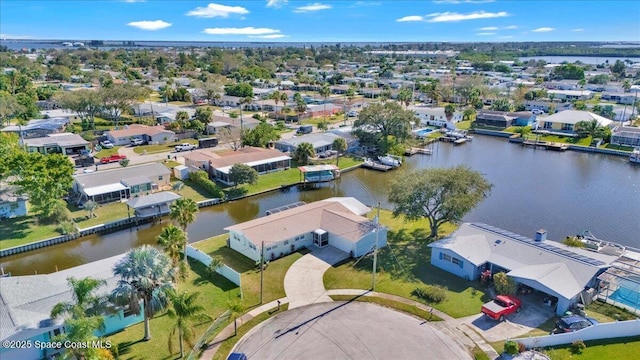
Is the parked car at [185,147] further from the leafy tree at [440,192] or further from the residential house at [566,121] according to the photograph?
the residential house at [566,121]

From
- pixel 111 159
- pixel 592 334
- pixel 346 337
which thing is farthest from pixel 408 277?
pixel 111 159

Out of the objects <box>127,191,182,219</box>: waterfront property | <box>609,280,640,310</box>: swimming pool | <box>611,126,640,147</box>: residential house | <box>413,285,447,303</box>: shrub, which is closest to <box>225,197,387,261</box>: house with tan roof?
<box>413,285,447,303</box>: shrub

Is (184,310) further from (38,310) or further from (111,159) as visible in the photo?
(111,159)

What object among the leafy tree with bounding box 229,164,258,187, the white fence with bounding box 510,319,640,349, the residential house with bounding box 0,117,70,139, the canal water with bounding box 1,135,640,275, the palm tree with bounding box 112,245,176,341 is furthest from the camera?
the residential house with bounding box 0,117,70,139

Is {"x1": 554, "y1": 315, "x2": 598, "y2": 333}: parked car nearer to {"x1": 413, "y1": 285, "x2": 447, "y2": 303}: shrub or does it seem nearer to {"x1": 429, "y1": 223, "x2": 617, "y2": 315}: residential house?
{"x1": 429, "y1": 223, "x2": 617, "y2": 315}: residential house

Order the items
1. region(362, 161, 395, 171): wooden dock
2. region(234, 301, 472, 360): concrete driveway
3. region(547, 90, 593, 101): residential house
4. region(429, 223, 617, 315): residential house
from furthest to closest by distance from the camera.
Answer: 1. region(547, 90, 593, 101): residential house
2. region(362, 161, 395, 171): wooden dock
3. region(429, 223, 617, 315): residential house
4. region(234, 301, 472, 360): concrete driveway

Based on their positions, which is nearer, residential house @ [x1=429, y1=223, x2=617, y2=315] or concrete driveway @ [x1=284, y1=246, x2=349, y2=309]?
residential house @ [x1=429, y1=223, x2=617, y2=315]
